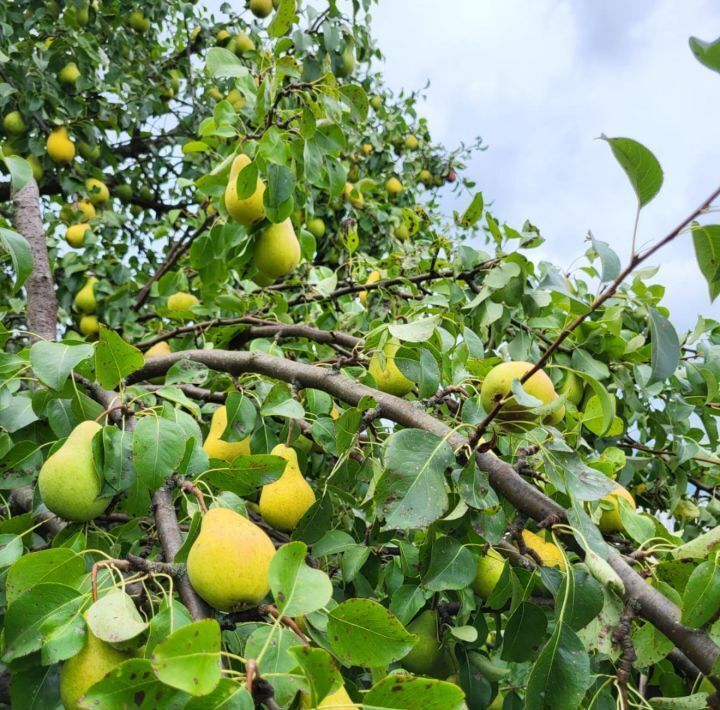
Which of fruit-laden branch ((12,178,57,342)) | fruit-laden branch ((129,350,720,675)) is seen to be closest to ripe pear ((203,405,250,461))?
fruit-laden branch ((129,350,720,675))

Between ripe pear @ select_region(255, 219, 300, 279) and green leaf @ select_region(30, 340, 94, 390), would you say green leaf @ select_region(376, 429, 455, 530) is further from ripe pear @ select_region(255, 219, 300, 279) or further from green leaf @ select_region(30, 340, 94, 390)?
ripe pear @ select_region(255, 219, 300, 279)

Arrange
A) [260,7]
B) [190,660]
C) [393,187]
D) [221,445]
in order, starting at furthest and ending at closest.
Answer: [393,187] → [260,7] → [221,445] → [190,660]

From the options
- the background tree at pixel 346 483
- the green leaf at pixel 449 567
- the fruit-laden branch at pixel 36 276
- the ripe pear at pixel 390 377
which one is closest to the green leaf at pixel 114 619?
the background tree at pixel 346 483

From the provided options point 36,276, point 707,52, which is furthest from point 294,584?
point 36,276

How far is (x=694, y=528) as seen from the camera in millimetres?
1991

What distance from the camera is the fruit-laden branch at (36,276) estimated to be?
199cm

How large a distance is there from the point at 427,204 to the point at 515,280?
3487mm

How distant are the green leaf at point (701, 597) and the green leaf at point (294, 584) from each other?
346 millimetres

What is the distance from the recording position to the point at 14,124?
2.63m

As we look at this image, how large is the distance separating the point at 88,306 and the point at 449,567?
2.14 m

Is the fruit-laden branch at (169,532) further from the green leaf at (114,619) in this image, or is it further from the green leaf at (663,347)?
the green leaf at (663,347)

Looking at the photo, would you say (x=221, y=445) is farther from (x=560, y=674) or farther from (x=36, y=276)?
(x=36, y=276)

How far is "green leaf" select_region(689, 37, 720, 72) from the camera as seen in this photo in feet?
1.94

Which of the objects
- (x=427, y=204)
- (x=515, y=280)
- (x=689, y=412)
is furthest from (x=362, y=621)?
(x=427, y=204)
